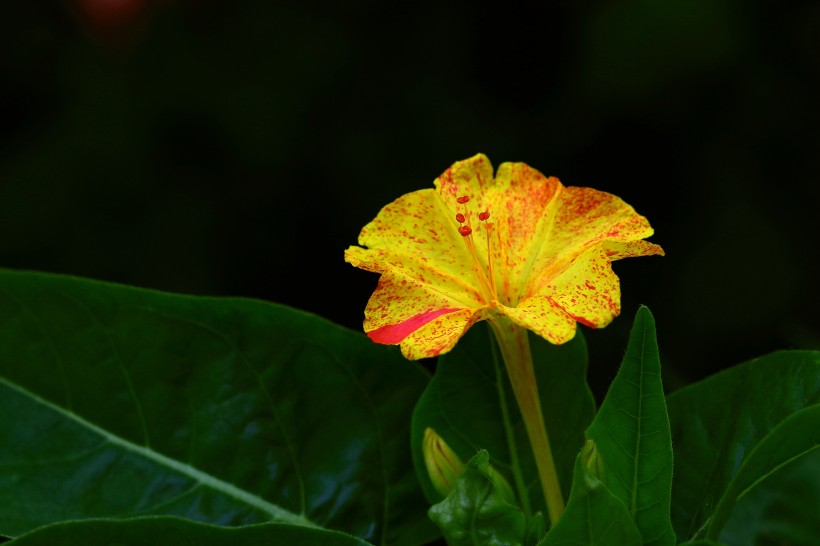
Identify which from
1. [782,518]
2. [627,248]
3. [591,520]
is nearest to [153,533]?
[591,520]

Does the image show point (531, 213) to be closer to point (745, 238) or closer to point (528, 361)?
point (528, 361)

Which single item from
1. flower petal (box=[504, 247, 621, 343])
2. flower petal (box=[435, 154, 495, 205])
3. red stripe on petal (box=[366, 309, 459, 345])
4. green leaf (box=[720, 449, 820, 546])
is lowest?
green leaf (box=[720, 449, 820, 546])

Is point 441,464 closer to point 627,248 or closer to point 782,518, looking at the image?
point 627,248

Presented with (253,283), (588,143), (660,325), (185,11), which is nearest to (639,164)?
(588,143)

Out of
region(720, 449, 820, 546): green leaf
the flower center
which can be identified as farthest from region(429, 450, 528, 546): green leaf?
region(720, 449, 820, 546): green leaf

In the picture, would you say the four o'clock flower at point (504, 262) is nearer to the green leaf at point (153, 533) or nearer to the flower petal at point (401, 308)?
the flower petal at point (401, 308)

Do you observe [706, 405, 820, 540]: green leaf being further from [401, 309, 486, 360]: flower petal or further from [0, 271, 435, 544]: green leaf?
[0, 271, 435, 544]: green leaf
